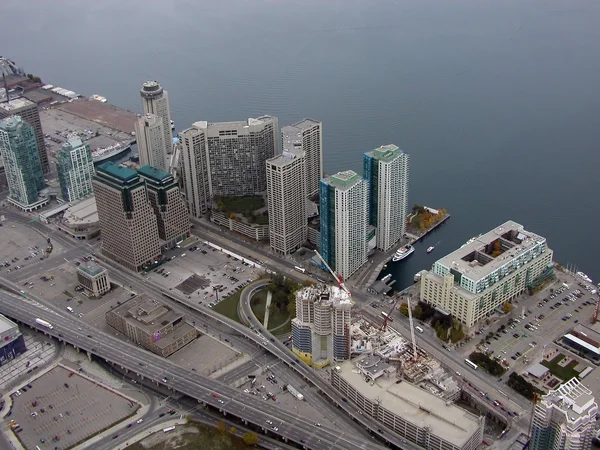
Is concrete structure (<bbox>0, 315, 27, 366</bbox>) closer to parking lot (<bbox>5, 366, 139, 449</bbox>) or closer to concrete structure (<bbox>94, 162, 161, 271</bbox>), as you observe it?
parking lot (<bbox>5, 366, 139, 449</bbox>)

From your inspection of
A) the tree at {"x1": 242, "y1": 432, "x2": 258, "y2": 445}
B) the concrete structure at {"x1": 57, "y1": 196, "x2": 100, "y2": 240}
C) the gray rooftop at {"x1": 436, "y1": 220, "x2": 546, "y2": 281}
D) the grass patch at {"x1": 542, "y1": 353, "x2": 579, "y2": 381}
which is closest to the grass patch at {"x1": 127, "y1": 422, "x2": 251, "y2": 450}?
the tree at {"x1": 242, "y1": 432, "x2": 258, "y2": 445}

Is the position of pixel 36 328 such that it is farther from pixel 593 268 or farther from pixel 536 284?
pixel 593 268

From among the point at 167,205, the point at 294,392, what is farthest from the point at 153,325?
the point at 167,205

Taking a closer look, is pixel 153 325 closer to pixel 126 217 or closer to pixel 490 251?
pixel 126 217

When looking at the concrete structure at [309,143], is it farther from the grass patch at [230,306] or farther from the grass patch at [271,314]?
the grass patch at [230,306]

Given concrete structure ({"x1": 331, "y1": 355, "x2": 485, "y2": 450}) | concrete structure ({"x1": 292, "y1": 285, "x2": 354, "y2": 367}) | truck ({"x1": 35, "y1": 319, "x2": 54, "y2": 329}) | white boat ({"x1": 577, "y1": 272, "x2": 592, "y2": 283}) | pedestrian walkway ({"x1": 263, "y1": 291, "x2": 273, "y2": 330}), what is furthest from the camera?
white boat ({"x1": 577, "y1": 272, "x2": 592, "y2": 283})

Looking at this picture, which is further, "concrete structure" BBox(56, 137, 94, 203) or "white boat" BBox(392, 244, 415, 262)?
"concrete structure" BBox(56, 137, 94, 203)

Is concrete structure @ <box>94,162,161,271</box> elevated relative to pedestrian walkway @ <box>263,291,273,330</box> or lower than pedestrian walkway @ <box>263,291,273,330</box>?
elevated
